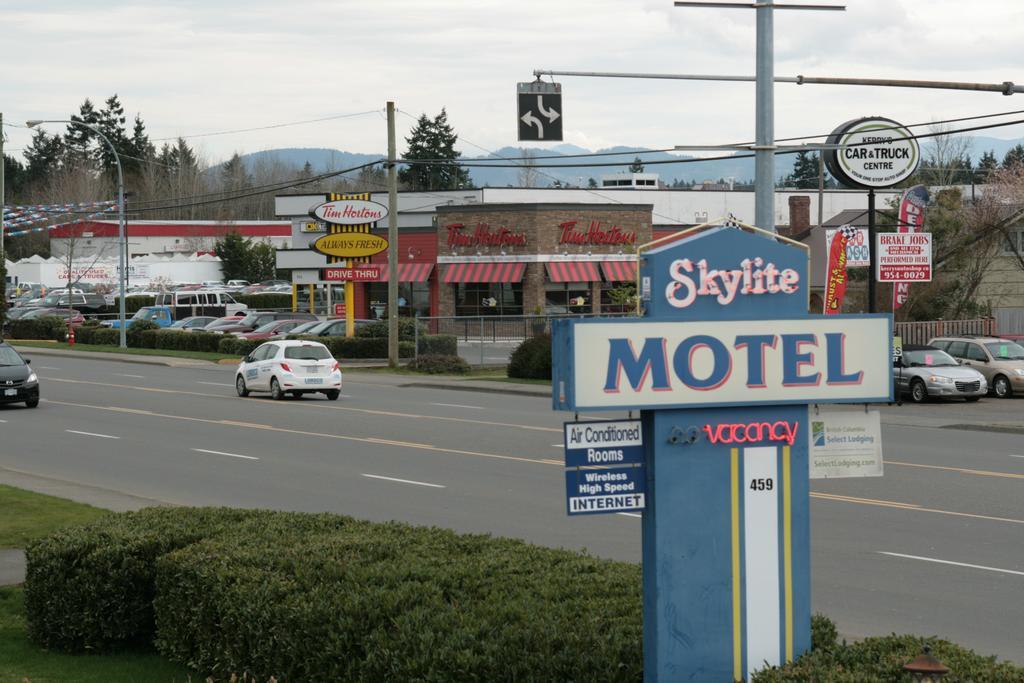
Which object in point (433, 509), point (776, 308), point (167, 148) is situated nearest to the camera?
point (776, 308)

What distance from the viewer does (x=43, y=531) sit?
1363 cm

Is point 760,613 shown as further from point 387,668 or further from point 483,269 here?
point 483,269

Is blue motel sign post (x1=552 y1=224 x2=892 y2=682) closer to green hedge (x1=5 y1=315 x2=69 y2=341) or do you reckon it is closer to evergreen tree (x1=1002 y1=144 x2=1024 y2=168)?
green hedge (x1=5 y1=315 x2=69 y2=341)

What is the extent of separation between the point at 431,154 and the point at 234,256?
81.1 feet

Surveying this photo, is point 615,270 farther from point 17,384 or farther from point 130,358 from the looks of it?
point 17,384

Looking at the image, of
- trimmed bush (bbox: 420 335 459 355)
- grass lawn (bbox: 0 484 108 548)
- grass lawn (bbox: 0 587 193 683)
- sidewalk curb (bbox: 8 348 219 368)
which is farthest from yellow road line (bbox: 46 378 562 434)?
grass lawn (bbox: 0 587 193 683)

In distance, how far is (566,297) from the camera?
2498 inches

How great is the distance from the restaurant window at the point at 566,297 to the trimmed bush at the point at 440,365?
19.5 meters

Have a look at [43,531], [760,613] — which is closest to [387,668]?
[760,613]

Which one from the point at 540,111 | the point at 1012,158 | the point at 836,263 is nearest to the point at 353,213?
the point at 836,263

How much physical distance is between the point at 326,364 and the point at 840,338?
1073 inches

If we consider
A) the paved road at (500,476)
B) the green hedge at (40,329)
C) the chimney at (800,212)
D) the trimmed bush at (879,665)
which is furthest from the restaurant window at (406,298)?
the trimmed bush at (879,665)

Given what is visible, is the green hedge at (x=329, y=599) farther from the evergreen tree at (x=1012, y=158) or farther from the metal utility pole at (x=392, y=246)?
the evergreen tree at (x=1012, y=158)

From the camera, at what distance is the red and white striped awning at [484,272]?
203ft
